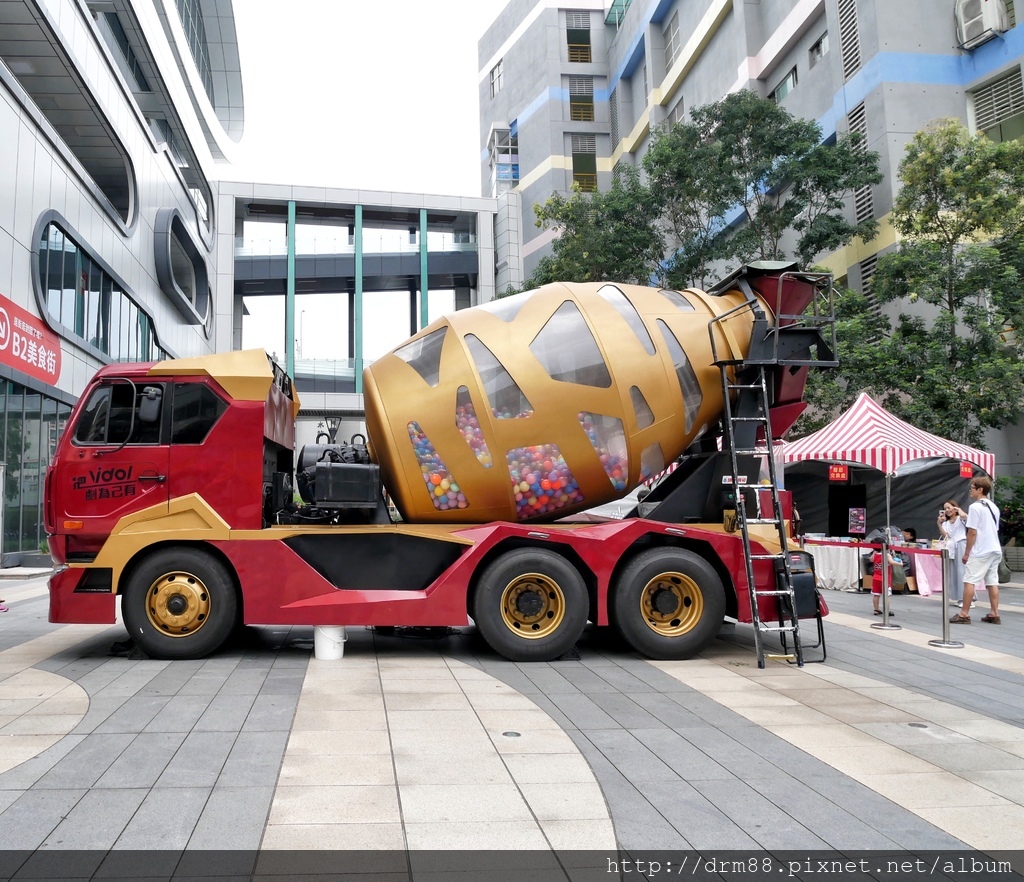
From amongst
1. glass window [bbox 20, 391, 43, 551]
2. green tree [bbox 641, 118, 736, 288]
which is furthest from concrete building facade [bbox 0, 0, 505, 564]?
green tree [bbox 641, 118, 736, 288]

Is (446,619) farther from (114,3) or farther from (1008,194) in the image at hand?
(114,3)

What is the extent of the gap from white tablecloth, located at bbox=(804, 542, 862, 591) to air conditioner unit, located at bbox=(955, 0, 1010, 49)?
14.2 metres

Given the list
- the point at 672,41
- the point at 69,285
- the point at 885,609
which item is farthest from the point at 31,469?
the point at 672,41

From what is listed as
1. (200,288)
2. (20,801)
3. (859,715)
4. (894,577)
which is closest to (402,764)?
(20,801)

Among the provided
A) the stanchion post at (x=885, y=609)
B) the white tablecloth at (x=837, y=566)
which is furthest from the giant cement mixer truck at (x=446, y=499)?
the white tablecloth at (x=837, y=566)

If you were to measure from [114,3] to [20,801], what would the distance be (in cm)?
3166

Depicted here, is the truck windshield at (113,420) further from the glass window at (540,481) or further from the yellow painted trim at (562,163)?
the yellow painted trim at (562,163)

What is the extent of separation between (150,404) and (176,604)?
183 centimetres

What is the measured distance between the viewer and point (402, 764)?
187 inches

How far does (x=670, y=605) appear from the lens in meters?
7.93

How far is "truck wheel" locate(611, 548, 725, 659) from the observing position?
776 cm

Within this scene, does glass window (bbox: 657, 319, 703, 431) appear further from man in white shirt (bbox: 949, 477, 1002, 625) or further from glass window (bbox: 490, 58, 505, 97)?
glass window (bbox: 490, 58, 505, 97)

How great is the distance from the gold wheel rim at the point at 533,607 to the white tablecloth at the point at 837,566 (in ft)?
29.2

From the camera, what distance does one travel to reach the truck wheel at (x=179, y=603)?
24.7 ft
